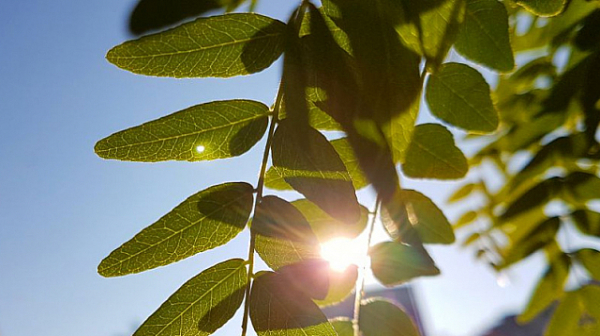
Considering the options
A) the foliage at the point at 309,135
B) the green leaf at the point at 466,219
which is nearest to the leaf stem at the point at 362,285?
the foliage at the point at 309,135

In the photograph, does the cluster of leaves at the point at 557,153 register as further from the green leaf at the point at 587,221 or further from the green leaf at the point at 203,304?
the green leaf at the point at 203,304

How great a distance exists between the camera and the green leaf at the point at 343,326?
2.95 ft

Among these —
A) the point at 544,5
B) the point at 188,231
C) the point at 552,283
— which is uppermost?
the point at 544,5

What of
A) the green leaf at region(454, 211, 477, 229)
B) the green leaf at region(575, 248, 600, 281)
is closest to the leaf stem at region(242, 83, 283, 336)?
the green leaf at region(575, 248, 600, 281)

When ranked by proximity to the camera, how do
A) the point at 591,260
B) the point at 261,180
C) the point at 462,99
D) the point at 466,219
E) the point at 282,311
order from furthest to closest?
the point at 466,219 < the point at 591,260 < the point at 462,99 < the point at 261,180 < the point at 282,311

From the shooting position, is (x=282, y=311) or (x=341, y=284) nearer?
(x=282, y=311)

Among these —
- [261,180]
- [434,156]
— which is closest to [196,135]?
[261,180]

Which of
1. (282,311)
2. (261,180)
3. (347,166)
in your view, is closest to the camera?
(282,311)

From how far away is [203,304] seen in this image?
73cm

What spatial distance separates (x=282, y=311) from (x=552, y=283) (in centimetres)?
88

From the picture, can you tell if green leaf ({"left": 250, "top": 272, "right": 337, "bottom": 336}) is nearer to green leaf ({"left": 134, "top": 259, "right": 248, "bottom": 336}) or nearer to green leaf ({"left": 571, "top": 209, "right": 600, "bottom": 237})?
green leaf ({"left": 134, "top": 259, "right": 248, "bottom": 336})

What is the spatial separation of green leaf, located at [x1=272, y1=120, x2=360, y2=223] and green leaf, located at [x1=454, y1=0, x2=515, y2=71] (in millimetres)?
392

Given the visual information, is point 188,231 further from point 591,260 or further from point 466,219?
point 466,219

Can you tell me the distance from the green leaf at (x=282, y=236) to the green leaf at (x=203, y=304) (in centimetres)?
5
